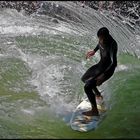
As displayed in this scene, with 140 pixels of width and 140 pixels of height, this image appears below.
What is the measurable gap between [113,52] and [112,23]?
678 cm

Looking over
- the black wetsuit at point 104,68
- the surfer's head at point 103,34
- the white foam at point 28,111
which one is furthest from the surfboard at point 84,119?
the surfer's head at point 103,34

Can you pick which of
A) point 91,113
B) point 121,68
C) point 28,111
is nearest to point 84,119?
point 91,113

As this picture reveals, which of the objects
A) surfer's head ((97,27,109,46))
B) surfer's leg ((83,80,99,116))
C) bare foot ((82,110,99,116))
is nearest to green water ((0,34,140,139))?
bare foot ((82,110,99,116))

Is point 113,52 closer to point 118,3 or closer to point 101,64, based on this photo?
point 101,64

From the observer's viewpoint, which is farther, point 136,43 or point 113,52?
point 136,43

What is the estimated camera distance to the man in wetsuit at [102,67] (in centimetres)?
959

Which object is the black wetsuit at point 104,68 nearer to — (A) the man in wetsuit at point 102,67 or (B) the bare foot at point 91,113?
(A) the man in wetsuit at point 102,67

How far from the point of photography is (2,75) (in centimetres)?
1248

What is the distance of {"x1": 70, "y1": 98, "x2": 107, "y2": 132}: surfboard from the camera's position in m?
9.72

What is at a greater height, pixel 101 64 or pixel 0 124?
pixel 101 64

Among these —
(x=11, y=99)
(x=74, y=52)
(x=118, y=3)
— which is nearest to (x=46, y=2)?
(x=118, y=3)

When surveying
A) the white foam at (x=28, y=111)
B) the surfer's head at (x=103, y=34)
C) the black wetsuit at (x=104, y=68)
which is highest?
the surfer's head at (x=103, y=34)

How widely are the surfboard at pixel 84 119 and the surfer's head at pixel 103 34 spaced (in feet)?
5.07

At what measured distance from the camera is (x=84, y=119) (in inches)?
392
